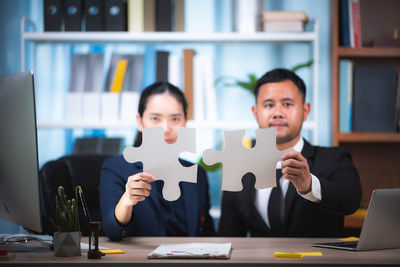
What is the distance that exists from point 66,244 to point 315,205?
0.84 meters

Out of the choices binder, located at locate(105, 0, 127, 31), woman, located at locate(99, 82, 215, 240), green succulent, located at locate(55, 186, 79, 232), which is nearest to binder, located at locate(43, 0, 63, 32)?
binder, located at locate(105, 0, 127, 31)

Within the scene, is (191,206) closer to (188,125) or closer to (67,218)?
(67,218)

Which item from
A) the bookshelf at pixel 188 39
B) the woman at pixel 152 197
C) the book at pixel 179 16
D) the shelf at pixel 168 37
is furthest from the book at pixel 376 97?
the woman at pixel 152 197

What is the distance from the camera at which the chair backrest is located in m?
1.80

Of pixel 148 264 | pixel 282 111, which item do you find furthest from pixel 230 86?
pixel 148 264

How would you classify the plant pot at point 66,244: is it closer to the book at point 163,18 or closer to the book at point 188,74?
the book at point 188,74

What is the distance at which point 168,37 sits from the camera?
2.66 meters

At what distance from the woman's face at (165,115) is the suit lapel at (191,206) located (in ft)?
0.62

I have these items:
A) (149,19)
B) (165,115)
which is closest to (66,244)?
(165,115)

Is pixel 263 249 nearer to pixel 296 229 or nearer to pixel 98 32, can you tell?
pixel 296 229

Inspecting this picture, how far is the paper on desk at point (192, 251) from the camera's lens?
1098mm

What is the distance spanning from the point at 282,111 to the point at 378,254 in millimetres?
735

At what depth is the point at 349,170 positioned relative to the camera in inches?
67.3

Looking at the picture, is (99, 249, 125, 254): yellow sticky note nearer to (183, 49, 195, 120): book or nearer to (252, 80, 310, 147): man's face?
(252, 80, 310, 147): man's face
